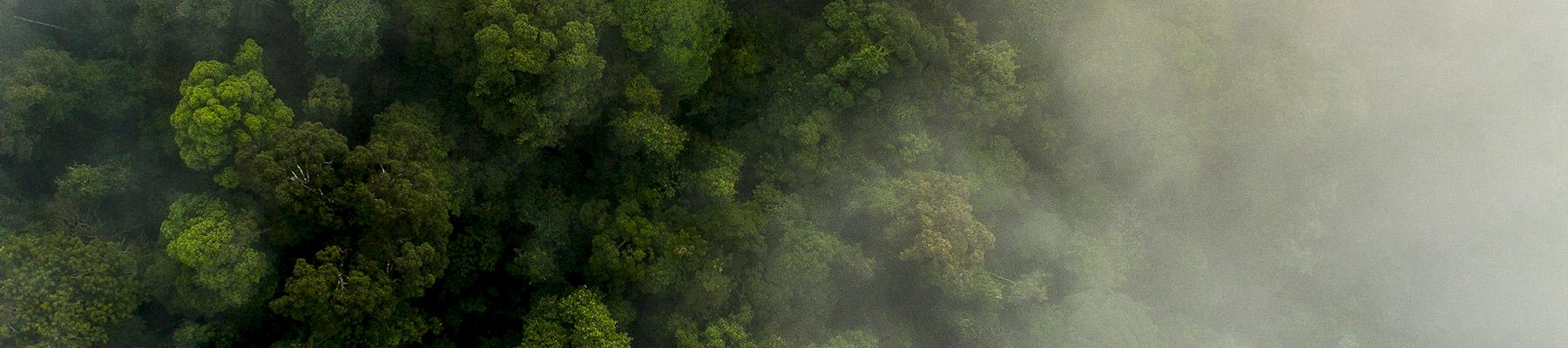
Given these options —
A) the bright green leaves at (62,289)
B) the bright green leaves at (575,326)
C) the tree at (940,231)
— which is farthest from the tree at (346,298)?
the tree at (940,231)

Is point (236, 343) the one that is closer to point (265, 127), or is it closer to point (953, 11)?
point (265, 127)

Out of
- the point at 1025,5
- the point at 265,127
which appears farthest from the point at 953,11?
the point at 265,127

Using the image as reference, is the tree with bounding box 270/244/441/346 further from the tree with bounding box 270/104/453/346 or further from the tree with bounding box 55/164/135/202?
the tree with bounding box 55/164/135/202

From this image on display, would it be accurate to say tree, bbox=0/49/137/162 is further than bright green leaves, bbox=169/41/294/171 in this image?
Yes

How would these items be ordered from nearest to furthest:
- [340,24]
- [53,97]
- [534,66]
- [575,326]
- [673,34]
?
[340,24]
[53,97]
[534,66]
[575,326]
[673,34]

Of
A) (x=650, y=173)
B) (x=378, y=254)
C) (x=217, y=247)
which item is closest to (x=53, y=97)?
(x=217, y=247)

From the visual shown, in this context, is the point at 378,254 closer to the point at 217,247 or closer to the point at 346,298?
the point at 346,298

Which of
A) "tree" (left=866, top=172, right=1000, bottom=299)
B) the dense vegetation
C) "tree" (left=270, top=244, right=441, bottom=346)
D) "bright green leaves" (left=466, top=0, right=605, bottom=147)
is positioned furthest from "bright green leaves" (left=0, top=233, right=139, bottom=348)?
"tree" (left=866, top=172, right=1000, bottom=299)
